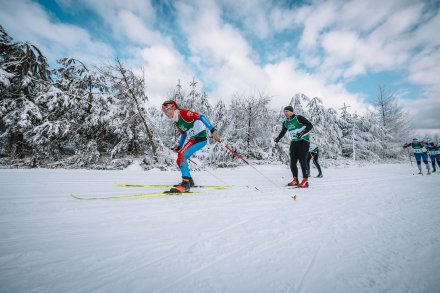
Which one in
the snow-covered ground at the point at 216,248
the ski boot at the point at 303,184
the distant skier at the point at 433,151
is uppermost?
the distant skier at the point at 433,151

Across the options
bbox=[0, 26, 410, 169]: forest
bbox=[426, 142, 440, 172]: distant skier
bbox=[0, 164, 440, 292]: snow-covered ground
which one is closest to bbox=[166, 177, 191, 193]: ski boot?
bbox=[0, 164, 440, 292]: snow-covered ground

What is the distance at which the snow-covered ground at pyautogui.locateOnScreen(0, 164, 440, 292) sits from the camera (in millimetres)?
1082

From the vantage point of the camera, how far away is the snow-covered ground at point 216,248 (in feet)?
3.55

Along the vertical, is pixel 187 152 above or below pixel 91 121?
below

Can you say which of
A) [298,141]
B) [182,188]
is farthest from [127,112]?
[298,141]

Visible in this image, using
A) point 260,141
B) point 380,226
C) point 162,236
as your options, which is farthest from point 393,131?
point 162,236

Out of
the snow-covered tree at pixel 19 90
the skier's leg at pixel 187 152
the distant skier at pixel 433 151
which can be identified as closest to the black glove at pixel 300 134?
the skier's leg at pixel 187 152

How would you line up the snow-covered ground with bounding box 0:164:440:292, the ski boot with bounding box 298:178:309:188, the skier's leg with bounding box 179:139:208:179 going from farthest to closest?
the ski boot with bounding box 298:178:309:188 → the skier's leg with bounding box 179:139:208:179 → the snow-covered ground with bounding box 0:164:440:292

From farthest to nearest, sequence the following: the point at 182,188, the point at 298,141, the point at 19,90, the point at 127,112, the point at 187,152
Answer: the point at 127,112 → the point at 19,90 → the point at 298,141 → the point at 187,152 → the point at 182,188

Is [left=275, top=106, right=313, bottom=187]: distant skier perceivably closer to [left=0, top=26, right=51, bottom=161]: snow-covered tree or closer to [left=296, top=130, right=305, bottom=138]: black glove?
[left=296, top=130, right=305, bottom=138]: black glove

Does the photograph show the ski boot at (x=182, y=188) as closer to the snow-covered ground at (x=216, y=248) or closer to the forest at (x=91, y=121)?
the snow-covered ground at (x=216, y=248)

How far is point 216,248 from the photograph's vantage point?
1471 mm

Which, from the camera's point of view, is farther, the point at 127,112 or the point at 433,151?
the point at 127,112

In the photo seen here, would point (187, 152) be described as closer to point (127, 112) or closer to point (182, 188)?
point (182, 188)
